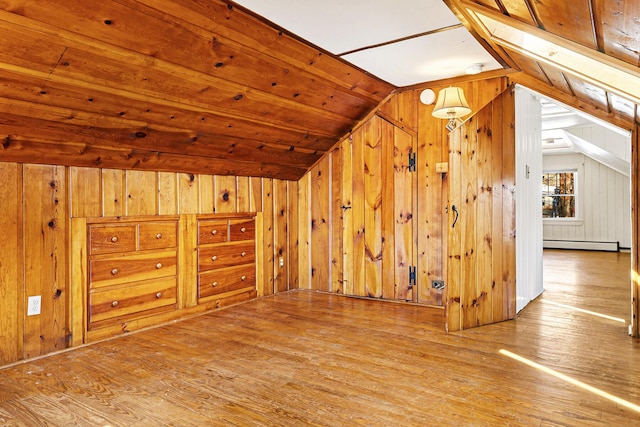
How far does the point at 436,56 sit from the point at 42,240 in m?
3.20

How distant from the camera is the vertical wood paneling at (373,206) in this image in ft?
14.3

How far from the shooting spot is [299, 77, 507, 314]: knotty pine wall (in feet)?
13.2

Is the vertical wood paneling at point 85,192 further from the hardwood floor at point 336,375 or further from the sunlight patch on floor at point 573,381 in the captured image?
the sunlight patch on floor at point 573,381

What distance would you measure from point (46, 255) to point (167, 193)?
104 cm

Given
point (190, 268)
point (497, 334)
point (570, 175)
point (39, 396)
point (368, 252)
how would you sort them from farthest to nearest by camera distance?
point (570, 175)
point (368, 252)
point (190, 268)
point (497, 334)
point (39, 396)

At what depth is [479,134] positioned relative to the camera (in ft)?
11.1

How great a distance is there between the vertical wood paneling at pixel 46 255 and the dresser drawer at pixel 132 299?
8.8 inches

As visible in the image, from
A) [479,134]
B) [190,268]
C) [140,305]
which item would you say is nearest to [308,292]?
[190,268]

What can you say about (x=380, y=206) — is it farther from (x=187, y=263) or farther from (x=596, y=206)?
(x=596, y=206)

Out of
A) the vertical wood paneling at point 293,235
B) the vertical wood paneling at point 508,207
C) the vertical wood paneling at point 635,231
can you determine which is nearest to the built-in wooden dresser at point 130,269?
the vertical wood paneling at point 293,235

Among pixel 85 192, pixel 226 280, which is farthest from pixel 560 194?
pixel 85 192

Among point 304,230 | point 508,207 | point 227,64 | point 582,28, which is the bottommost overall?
point 304,230

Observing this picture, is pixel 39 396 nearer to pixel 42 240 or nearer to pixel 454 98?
pixel 42 240

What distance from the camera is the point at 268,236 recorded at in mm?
4586
